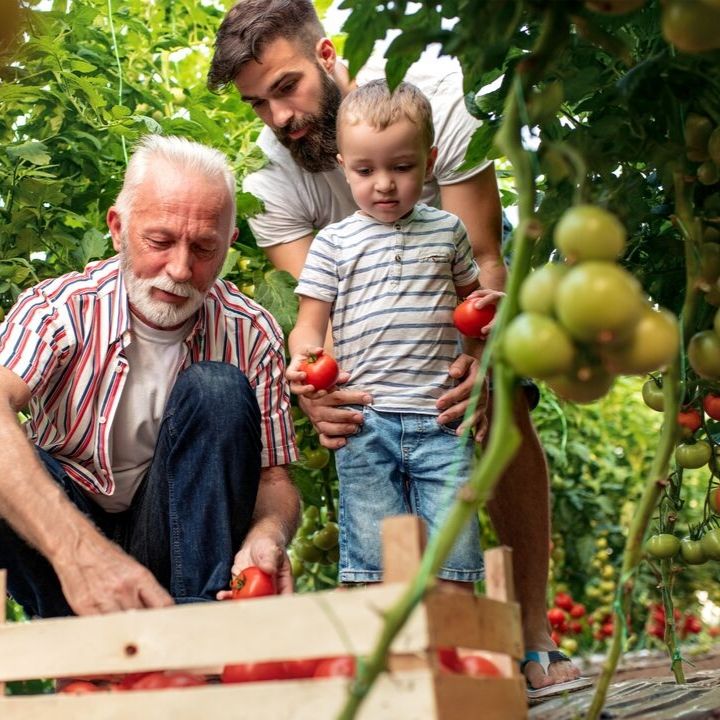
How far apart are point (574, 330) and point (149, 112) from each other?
2.92 meters

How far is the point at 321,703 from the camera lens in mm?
1269

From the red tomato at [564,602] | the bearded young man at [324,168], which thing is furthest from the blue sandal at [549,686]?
the red tomato at [564,602]

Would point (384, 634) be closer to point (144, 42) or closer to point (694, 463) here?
point (694, 463)

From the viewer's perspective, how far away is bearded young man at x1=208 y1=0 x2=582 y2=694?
9.87ft

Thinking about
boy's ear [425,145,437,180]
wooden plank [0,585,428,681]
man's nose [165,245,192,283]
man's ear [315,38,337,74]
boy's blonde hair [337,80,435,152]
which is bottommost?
wooden plank [0,585,428,681]

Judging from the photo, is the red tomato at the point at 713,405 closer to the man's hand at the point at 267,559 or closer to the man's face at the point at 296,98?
the man's hand at the point at 267,559

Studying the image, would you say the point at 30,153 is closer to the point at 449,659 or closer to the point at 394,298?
the point at 394,298

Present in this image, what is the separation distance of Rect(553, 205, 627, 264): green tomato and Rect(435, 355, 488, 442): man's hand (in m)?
1.48

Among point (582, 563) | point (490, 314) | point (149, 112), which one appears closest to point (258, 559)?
point (490, 314)

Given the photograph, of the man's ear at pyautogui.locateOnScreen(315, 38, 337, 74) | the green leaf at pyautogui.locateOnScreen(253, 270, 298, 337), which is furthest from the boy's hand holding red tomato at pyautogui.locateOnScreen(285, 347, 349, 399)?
the man's ear at pyautogui.locateOnScreen(315, 38, 337, 74)

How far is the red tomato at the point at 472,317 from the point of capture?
8.34ft

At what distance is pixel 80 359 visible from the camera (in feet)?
8.11

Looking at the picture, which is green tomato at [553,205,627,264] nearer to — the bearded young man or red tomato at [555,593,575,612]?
the bearded young man

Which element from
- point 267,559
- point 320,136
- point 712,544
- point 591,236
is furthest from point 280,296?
point 591,236
